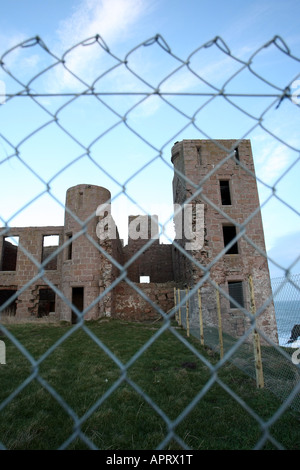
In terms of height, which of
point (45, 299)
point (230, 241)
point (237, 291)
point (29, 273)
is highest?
point (230, 241)

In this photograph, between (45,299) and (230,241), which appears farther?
(45,299)

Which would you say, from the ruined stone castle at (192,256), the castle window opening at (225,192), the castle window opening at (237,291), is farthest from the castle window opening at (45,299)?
the castle window opening at (225,192)

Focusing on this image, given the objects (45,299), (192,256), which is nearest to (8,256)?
(45,299)

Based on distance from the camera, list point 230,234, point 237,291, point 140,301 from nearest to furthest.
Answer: point 237,291 < point 140,301 < point 230,234

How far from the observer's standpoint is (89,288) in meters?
13.0

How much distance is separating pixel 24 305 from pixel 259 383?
13.3 meters


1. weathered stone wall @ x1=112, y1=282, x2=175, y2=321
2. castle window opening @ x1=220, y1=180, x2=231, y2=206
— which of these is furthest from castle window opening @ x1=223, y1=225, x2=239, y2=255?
weathered stone wall @ x1=112, y1=282, x2=175, y2=321

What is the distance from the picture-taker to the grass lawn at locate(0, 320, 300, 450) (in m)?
2.65

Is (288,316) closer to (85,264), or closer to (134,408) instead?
(134,408)

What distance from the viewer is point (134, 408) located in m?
3.41

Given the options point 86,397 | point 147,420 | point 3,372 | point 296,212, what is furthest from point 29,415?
point 296,212

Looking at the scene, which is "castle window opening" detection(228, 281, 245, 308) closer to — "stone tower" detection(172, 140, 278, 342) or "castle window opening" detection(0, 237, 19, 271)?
"stone tower" detection(172, 140, 278, 342)

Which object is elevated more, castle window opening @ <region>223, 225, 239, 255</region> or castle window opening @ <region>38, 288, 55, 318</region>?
castle window opening @ <region>223, 225, 239, 255</region>
